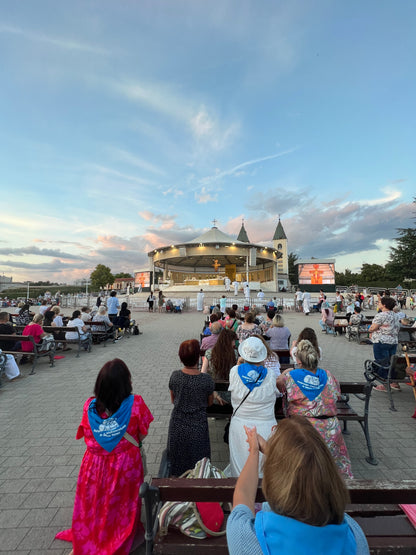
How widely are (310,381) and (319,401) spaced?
189 mm

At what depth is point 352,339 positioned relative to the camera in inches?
405

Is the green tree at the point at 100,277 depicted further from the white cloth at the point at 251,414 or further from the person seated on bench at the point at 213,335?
the white cloth at the point at 251,414

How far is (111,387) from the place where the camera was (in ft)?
6.64

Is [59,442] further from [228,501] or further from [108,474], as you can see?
[228,501]

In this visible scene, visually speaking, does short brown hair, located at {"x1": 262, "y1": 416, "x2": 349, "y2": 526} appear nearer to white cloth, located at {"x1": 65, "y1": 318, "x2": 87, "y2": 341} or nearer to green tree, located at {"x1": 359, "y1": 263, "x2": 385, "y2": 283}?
white cloth, located at {"x1": 65, "y1": 318, "x2": 87, "y2": 341}

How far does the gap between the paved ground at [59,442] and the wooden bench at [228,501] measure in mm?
1125

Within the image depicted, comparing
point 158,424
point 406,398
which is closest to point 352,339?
point 406,398

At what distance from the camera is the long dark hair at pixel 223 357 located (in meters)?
3.87

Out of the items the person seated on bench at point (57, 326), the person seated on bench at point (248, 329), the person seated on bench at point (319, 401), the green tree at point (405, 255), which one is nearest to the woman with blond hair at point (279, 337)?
the person seated on bench at point (248, 329)

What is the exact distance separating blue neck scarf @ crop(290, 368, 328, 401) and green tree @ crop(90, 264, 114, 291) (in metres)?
80.5

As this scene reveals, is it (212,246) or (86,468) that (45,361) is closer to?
(86,468)

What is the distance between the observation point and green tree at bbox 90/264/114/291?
77.1 metres

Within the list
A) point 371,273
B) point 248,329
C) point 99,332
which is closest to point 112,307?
point 99,332

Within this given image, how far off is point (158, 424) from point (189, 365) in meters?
1.91
